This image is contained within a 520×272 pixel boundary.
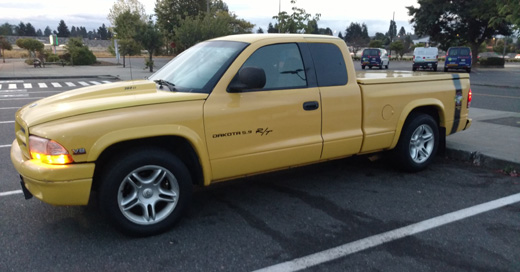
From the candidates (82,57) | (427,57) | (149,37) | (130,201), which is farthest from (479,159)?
(82,57)

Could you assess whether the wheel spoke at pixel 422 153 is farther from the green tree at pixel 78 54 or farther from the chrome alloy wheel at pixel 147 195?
the green tree at pixel 78 54

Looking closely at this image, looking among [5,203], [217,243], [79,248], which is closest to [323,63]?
[217,243]

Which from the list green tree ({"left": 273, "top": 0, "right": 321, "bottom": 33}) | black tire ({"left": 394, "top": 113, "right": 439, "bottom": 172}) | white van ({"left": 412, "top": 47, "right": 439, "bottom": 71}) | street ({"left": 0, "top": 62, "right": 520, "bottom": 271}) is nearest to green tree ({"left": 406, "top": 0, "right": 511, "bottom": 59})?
white van ({"left": 412, "top": 47, "right": 439, "bottom": 71})

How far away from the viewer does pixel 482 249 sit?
11.2 feet

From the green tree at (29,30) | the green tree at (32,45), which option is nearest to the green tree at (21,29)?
the green tree at (29,30)

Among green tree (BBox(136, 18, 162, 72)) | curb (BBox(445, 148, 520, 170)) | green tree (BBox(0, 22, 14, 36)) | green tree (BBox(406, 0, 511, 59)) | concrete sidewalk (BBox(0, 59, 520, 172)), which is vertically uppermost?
green tree (BBox(0, 22, 14, 36))

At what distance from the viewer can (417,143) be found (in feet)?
17.9

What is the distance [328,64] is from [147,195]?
94.8 inches

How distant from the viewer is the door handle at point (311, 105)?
4.24 metres

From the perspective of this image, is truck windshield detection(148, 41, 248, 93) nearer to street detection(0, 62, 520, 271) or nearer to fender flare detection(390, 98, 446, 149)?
street detection(0, 62, 520, 271)

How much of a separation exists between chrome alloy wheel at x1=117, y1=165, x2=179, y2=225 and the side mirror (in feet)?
3.26

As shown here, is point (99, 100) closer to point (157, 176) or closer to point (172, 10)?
point (157, 176)

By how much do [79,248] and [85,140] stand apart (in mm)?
929

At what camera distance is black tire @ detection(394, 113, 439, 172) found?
5250mm
